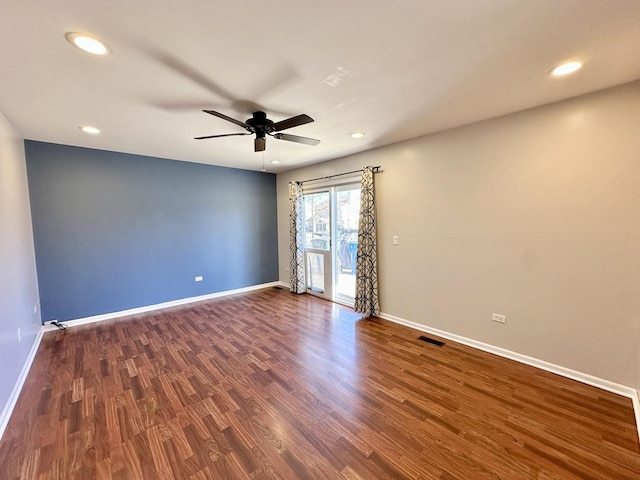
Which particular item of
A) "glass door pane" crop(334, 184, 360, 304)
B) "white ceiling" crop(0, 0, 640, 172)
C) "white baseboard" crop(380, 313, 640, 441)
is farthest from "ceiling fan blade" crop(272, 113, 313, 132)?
"white baseboard" crop(380, 313, 640, 441)

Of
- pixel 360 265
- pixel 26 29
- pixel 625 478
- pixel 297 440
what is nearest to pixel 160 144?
pixel 26 29

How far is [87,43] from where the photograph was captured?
1.56 metres

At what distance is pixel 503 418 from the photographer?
192 centimetres

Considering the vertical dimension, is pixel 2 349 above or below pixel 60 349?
above

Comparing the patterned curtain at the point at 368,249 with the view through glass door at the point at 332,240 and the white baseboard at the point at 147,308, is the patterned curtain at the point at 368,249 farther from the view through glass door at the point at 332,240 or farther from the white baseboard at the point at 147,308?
the white baseboard at the point at 147,308

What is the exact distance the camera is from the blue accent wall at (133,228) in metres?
3.61

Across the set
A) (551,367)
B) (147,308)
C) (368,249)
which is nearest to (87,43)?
(368,249)

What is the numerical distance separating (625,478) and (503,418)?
0.59 m

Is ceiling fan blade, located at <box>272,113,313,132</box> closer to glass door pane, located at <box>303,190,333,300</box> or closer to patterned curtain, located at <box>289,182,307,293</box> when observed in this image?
glass door pane, located at <box>303,190,333,300</box>

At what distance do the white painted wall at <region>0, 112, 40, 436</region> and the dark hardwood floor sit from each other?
0.25 m

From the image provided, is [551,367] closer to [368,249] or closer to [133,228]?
[368,249]

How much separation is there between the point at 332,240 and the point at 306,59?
3.28m

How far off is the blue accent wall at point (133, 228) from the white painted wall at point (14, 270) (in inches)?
9.7

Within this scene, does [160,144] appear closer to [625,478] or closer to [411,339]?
[411,339]
